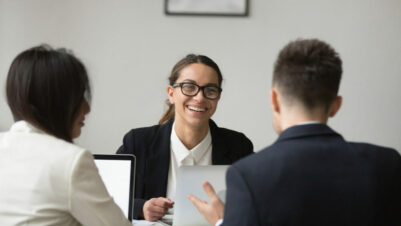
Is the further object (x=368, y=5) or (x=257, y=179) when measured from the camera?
(x=368, y=5)

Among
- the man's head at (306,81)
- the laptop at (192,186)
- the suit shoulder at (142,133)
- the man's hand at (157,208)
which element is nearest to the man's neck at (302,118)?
the man's head at (306,81)

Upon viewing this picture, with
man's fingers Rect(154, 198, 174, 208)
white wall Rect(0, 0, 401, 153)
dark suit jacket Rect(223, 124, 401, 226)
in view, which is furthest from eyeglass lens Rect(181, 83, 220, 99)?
white wall Rect(0, 0, 401, 153)

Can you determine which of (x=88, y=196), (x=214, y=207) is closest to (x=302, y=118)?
(x=214, y=207)

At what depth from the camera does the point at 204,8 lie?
10.1 feet

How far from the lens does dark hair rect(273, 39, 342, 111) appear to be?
1.06 m

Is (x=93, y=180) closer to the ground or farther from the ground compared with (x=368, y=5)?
closer to the ground

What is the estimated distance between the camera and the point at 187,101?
197 cm

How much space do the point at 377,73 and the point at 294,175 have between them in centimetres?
246

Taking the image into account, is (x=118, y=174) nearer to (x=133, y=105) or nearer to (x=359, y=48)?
(x=133, y=105)

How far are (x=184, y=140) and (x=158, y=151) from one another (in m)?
0.12

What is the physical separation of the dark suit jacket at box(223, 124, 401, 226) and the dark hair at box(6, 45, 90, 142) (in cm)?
46

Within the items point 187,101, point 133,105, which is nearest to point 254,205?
point 187,101

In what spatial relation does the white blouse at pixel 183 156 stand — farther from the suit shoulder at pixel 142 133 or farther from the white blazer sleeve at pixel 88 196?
the white blazer sleeve at pixel 88 196

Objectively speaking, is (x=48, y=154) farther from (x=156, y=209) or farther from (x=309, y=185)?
(x=156, y=209)
